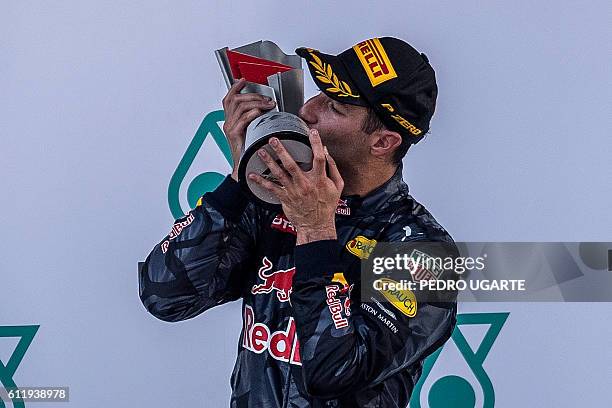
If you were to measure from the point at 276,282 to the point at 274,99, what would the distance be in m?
0.23

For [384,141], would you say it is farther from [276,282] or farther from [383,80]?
[276,282]

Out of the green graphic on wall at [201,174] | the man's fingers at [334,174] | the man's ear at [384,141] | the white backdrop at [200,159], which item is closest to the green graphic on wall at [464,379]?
the white backdrop at [200,159]

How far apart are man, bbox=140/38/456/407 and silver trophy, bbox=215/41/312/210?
2 centimetres

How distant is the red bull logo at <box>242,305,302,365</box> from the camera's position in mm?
1259

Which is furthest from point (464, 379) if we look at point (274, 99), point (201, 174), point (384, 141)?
point (274, 99)

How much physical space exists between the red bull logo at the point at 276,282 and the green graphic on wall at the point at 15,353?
0.76 metres

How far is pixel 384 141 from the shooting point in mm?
1312

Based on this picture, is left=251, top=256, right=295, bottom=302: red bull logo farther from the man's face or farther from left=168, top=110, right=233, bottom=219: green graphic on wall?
left=168, top=110, right=233, bottom=219: green graphic on wall

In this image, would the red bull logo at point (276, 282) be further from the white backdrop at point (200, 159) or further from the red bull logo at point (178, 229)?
the white backdrop at point (200, 159)

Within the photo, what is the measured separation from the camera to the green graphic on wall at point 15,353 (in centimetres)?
193

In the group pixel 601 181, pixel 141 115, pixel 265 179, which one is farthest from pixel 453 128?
pixel 265 179

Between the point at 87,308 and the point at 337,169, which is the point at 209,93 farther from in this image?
the point at 337,169

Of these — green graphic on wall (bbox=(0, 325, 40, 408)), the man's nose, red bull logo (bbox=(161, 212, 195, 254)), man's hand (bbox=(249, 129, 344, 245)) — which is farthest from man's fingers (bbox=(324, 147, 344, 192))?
green graphic on wall (bbox=(0, 325, 40, 408))

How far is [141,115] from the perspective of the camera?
1.86 m
